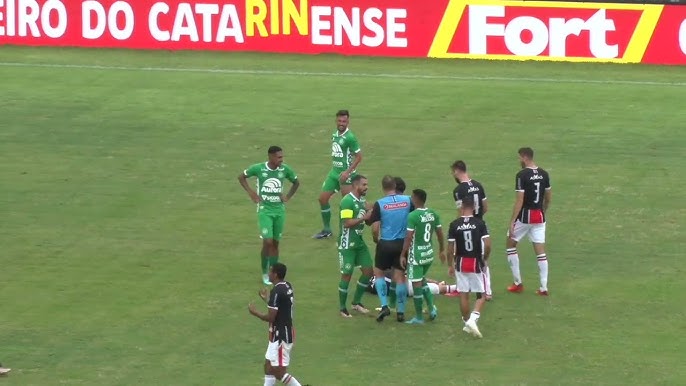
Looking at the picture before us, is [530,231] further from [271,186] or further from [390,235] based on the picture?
[271,186]

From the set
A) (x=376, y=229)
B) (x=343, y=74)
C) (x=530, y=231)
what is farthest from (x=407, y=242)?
(x=343, y=74)

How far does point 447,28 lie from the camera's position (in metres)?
38.5

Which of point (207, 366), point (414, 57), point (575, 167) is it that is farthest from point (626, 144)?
point (207, 366)

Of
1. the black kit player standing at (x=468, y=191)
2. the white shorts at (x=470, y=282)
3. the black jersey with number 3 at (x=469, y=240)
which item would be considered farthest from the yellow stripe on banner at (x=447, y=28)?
the white shorts at (x=470, y=282)

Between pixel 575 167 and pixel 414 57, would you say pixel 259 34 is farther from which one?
pixel 575 167

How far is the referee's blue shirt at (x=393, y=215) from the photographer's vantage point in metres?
21.3

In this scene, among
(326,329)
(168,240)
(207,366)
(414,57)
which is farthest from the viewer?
(414,57)

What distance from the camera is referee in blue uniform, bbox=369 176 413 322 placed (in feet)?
70.0

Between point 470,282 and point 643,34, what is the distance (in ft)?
60.7

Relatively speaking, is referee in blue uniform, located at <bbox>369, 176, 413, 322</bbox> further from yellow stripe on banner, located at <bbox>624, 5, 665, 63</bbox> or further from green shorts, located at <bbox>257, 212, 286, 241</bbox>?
yellow stripe on banner, located at <bbox>624, 5, 665, 63</bbox>

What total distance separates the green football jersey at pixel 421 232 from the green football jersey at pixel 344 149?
4488 mm

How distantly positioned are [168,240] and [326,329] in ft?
17.6

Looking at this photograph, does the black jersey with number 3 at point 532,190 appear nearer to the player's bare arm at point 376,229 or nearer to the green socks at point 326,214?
the player's bare arm at point 376,229

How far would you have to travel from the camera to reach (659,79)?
120ft
